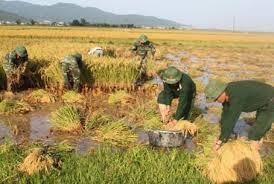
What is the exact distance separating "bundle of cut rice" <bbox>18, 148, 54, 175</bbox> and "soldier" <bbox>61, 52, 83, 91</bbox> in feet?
19.9

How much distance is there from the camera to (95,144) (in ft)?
23.8

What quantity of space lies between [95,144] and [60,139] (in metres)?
0.70

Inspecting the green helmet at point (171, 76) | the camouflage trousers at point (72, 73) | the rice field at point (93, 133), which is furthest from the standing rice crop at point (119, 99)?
the green helmet at point (171, 76)

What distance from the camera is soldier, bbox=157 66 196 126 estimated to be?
7004 mm

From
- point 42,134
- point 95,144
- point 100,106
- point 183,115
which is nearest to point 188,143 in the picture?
point 183,115

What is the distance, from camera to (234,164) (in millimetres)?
5441

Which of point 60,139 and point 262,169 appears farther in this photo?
point 60,139

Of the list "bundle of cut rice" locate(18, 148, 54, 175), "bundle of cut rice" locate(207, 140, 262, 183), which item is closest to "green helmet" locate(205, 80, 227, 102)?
"bundle of cut rice" locate(207, 140, 262, 183)

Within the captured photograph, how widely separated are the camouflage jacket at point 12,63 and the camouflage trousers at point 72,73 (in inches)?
39.5

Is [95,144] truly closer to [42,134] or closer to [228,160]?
[42,134]

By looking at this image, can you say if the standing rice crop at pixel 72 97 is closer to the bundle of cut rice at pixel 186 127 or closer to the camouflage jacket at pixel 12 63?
the camouflage jacket at pixel 12 63

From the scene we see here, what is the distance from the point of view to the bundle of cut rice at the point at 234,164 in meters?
5.43

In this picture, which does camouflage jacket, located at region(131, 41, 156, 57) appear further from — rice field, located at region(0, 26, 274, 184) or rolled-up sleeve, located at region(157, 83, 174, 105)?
rolled-up sleeve, located at region(157, 83, 174, 105)

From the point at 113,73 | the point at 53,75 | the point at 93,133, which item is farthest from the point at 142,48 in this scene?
the point at 93,133
